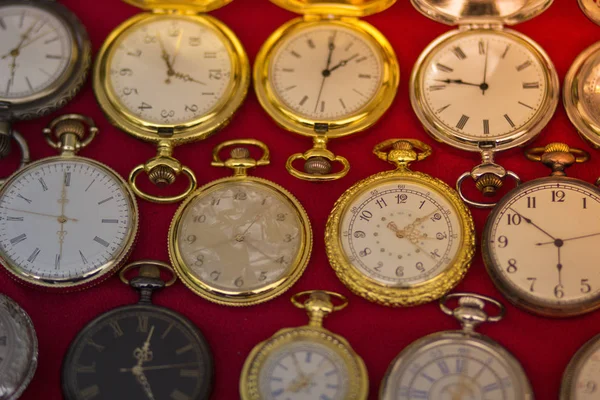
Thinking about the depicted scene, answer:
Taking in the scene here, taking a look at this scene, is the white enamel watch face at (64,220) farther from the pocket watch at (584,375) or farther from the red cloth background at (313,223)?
the pocket watch at (584,375)

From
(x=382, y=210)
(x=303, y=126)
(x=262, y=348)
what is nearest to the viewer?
(x=262, y=348)

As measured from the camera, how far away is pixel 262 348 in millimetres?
3209

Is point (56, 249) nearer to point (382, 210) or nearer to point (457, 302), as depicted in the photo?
point (382, 210)

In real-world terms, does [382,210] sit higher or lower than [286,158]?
lower

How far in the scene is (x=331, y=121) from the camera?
3.62m

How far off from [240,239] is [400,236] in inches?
22.9

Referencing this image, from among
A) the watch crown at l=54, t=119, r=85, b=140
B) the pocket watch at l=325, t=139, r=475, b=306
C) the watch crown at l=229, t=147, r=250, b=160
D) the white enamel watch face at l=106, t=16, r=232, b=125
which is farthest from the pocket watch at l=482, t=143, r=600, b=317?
the watch crown at l=54, t=119, r=85, b=140

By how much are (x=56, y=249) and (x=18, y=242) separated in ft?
0.47

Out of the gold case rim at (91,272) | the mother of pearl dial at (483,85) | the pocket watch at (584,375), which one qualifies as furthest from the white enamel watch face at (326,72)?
the pocket watch at (584,375)

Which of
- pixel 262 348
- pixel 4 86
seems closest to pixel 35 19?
pixel 4 86

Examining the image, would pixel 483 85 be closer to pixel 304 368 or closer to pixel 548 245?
pixel 548 245

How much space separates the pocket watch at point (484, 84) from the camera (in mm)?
3525

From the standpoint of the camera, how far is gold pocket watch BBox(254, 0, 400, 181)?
3.62 metres

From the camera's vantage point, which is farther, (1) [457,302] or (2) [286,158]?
(2) [286,158]
